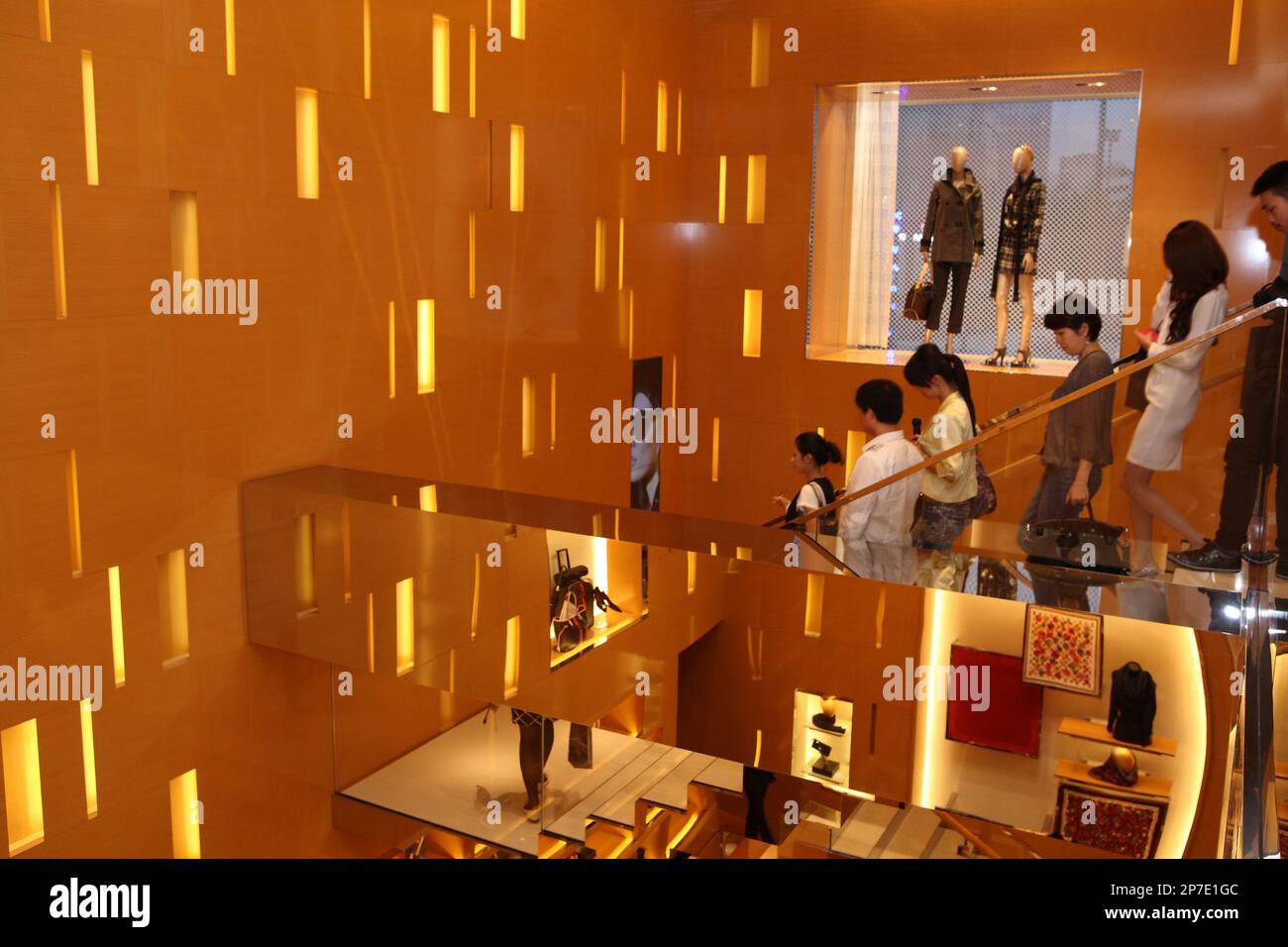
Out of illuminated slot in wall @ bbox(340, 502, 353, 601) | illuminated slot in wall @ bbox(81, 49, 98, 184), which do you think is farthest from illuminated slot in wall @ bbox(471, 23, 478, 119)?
illuminated slot in wall @ bbox(340, 502, 353, 601)

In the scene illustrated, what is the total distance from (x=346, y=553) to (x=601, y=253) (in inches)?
139

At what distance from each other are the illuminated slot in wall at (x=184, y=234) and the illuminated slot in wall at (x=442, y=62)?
163 cm

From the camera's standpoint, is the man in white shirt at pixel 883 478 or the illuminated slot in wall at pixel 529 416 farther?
the illuminated slot in wall at pixel 529 416

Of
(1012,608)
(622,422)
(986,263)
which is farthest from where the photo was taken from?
(986,263)

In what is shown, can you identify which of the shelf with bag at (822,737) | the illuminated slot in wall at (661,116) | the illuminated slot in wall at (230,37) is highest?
the illuminated slot in wall at (661,116)

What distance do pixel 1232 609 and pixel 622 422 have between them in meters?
4.72

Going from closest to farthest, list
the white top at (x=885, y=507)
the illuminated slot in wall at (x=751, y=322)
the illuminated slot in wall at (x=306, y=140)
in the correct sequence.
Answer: the white top at (x=885, y=507)
the illuminated slot in wall at (x=306, y=140)
the illuminated slot in wall at (x=751, y=322)

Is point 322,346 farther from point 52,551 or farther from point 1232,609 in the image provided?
point 1232,609

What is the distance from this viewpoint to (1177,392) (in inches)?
168

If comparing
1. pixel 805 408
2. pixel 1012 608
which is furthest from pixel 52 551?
pixel 805 408

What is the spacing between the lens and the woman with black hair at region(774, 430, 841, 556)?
494 cm

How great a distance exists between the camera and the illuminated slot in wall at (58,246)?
384 centimetres

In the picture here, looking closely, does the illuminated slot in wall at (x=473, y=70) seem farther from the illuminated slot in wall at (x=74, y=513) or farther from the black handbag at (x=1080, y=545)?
the black handbag at (x=1080, y=545)

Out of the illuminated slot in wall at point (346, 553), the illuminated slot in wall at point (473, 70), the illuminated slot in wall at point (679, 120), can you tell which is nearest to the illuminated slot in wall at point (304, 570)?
the illuminated slot in wall at point (346, 553)
